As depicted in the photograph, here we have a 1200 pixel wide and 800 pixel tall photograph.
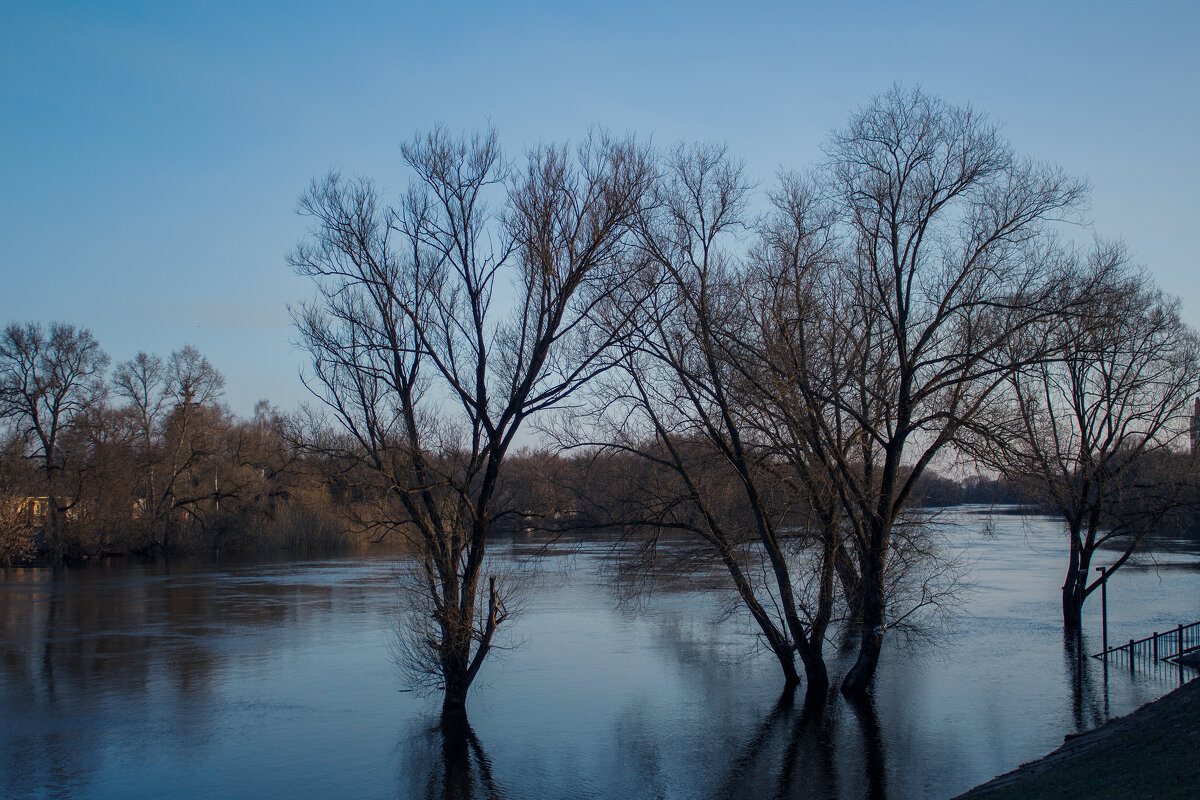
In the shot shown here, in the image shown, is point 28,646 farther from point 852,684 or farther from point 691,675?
point 852,684

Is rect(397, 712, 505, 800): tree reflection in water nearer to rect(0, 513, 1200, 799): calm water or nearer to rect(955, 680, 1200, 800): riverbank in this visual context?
rect(0, 513, 1200, 799): calm water

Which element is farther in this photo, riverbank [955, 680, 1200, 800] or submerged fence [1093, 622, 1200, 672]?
submerged fence [1093, 622, 1200, 672]

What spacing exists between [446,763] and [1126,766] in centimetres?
1009

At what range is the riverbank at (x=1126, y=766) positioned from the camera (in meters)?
8.09

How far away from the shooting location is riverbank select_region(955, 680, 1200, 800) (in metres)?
8.09

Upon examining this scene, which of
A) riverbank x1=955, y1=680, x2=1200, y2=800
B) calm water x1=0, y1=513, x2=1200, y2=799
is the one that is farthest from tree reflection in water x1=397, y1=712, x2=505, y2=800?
riverbank x1=955, y1=680, x2=1200, y2=800

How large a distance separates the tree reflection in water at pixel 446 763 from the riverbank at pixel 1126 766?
7.16m

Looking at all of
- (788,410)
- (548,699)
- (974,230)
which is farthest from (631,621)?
(974,230)

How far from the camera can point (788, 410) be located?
1606 cm

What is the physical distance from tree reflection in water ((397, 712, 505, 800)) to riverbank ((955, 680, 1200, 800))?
716cm

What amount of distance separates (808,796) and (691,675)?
8027 millimetres

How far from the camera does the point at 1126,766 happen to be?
372 inches

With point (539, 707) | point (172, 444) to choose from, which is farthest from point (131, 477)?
point (539, 707)

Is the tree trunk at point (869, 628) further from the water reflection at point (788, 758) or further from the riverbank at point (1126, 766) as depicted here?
the riverbank at point (1126, 766)
